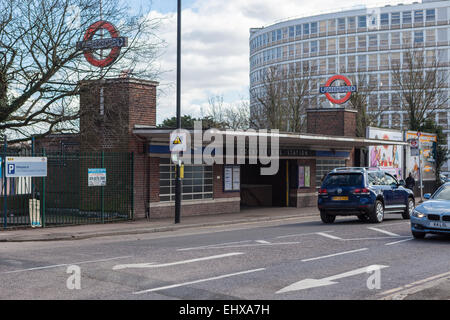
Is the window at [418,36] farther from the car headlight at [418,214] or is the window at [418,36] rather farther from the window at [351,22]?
the car headlight at [418,214]

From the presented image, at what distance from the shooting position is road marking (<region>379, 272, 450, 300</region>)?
25.1 feet

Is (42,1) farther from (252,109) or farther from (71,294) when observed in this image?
(252,109)

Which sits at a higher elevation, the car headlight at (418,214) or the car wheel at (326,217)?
the car headlight at (418,214)

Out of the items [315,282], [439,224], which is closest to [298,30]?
[439,224]

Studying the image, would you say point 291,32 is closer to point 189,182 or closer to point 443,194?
point 189,182

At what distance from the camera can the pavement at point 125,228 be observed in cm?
1609

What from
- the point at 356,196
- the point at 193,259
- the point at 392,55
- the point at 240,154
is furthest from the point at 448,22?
the point at 193,259

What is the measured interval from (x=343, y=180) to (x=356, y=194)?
65 centimetres

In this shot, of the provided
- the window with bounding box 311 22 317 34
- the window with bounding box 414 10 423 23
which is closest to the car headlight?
the window with bounding box 414 10 423 23

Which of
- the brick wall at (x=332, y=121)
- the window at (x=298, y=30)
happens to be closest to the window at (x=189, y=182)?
the brick wall at (x=332, y=121)

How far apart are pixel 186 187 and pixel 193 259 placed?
12189 mm

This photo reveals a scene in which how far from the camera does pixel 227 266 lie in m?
10.4

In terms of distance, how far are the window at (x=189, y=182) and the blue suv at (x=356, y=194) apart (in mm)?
6189

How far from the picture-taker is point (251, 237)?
50.6 feet
